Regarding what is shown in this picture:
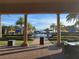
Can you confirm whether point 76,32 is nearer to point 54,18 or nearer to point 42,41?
point 54,18

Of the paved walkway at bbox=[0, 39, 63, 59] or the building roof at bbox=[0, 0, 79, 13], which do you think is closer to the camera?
the building roof at bbox=[0, 0, 79, 13]

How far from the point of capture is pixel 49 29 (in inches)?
715

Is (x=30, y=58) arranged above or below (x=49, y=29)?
below

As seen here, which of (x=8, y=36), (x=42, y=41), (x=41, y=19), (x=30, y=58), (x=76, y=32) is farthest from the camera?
(x=8, y=36)

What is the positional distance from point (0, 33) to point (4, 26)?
1373 mm

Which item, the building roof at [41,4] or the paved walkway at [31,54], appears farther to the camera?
the paved walkway at [31,54]

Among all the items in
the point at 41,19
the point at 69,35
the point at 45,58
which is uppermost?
the point at 41,19

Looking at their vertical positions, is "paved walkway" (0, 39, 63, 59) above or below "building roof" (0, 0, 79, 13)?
below

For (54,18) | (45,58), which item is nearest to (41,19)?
(54,18)

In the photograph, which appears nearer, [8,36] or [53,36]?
[53,36]

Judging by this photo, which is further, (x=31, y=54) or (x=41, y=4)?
(x=31, y=54)

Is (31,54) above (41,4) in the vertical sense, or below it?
below

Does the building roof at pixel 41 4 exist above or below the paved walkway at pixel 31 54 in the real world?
above

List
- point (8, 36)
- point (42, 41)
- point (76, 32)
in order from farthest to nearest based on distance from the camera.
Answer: point (8, 36)
point (42, 41)
point (76, 32)
